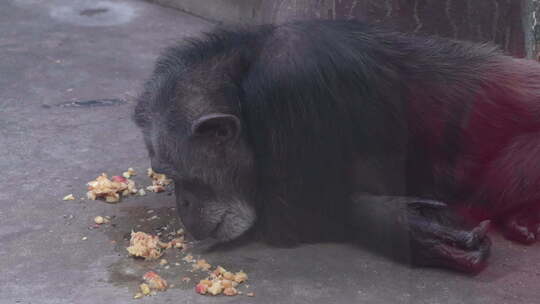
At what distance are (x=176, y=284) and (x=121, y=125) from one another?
189 cm

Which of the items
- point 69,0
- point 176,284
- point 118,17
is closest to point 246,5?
point 118,17

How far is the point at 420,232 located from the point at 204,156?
34.1 inches

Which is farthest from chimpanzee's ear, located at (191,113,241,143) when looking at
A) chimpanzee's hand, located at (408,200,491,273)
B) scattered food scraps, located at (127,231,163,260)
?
chimpanzee's hand, located at (408,200,491,273)

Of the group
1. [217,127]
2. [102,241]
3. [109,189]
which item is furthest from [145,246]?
[109,189]

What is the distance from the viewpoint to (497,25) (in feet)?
13.0

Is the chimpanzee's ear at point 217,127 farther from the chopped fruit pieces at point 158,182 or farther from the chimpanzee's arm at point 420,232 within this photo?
the chopped fruit pieces at point 158,182

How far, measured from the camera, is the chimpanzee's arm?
10.3ft

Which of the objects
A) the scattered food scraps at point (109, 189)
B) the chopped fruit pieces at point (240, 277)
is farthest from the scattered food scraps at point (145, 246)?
the scattered food scraps at point (109, 189)

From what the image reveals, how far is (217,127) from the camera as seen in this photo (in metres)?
3.31

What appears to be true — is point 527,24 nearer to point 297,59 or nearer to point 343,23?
point 343,23

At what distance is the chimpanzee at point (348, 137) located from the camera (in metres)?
3.25

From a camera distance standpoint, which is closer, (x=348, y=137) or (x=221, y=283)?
(x=221, y=283)

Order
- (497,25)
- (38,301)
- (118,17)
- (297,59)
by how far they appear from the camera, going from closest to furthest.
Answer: (38,301) < (297,59) < (497,25) < (118,17)

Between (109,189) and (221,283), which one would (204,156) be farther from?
(109,189)
